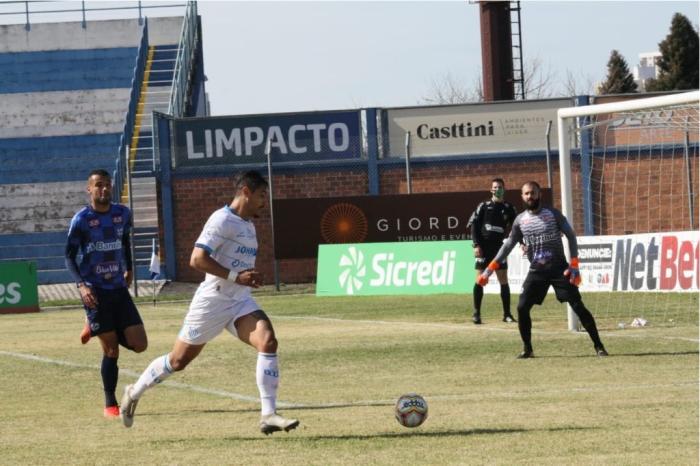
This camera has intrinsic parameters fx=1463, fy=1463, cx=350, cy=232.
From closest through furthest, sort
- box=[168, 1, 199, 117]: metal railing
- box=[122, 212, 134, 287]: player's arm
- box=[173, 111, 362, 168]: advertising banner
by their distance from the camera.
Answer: box=[122, 212, 134, 287]: player's arm, box=[173, 111, 362, 168]: advertising banner, box=[168, 1, 199, 117]: metal railing

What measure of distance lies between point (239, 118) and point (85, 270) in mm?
24970

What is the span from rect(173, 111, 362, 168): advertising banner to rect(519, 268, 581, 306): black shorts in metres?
21.2

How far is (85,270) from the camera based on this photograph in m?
12.8

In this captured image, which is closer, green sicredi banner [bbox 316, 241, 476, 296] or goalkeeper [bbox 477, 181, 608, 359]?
goalkeeper [bbox 477, 181, 608, 359]

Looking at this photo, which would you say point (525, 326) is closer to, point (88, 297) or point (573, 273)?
point (573, 273)

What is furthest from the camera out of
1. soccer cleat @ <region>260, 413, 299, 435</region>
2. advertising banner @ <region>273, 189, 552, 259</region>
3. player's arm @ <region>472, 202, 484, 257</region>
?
advertising banner @ <region>273, 189, 552, 259</region>

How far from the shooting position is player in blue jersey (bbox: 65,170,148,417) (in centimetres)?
1266

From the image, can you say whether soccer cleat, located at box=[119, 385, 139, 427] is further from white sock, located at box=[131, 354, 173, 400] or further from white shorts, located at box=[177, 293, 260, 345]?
white shorts, located at box=[177, 293, 260, 345]

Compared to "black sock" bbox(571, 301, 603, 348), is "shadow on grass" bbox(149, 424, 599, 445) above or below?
below

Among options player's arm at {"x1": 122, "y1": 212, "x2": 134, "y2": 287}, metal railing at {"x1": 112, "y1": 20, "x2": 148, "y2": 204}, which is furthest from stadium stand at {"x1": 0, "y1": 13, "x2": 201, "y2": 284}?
player's arm at {"x1": 122, "y1": 212, "x2": 134, "y2": 287}

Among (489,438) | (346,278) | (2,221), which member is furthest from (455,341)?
(2,221)

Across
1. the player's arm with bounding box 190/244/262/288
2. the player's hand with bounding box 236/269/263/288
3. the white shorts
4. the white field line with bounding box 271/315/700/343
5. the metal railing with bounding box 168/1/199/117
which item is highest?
the metal railing with bounding box 168/1/199/117

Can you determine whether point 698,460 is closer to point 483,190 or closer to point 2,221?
point 483,190

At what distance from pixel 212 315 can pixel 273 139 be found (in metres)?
26.8
